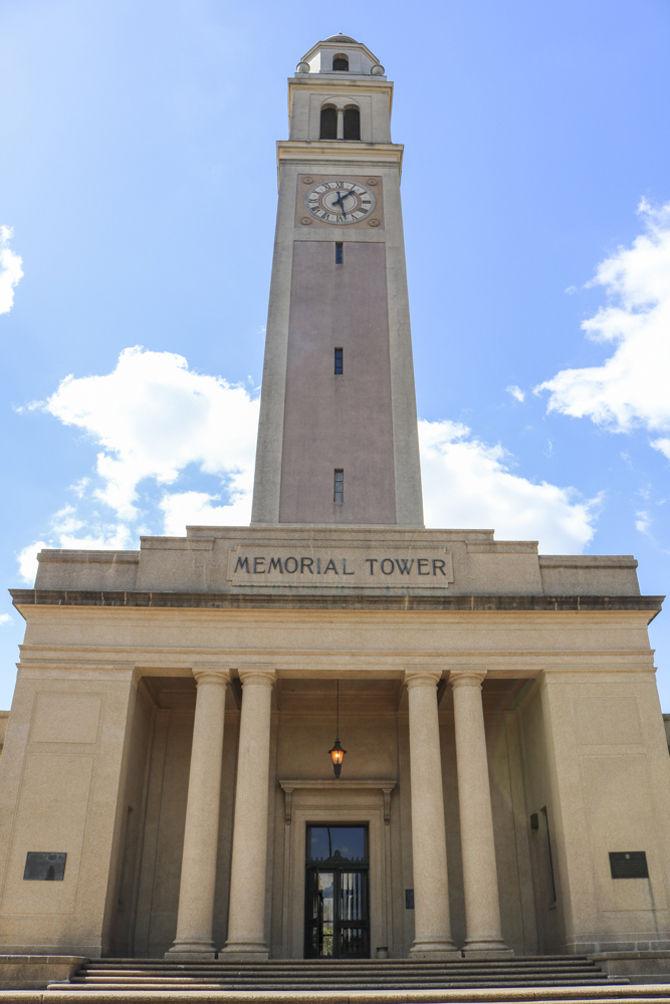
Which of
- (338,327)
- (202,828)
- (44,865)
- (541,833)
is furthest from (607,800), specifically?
(338,327)

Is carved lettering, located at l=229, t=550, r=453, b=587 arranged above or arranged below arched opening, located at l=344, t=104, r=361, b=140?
below

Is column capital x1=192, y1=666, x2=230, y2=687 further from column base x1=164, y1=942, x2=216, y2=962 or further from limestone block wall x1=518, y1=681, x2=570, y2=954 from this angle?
limestone block wall x1=518, y1=681, x2=570, y2=954

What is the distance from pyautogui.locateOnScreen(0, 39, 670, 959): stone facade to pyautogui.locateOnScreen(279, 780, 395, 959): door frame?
60 mm

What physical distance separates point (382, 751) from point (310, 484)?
9069 mm

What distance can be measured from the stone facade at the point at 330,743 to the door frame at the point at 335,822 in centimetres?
6

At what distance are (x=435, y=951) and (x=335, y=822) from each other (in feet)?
19.2

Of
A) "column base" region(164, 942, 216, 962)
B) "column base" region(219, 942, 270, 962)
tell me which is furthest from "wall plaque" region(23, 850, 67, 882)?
"column base" region(219, 942, 270, 962)

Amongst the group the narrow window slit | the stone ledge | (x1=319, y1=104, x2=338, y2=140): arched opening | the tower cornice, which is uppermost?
(x1=319, y1=104, x2=338, y2=140): arched opening

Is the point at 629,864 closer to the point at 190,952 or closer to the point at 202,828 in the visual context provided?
the point at 202,828

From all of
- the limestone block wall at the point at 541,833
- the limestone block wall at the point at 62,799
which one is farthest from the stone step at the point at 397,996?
the limestone block wall at the point at 541,833

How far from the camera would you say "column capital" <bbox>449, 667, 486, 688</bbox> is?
2284cm

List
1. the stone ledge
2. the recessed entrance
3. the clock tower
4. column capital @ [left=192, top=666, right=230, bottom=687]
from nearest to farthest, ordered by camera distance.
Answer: the stone ledge < column capital @ [left=192, top=666, right=230, bottom=687] < the recessed entrance < the clock tower

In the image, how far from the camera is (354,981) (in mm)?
17875

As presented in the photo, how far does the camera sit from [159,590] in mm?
23531
